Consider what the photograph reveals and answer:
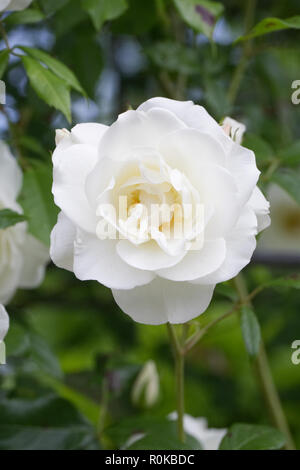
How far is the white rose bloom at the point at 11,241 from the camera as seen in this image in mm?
661

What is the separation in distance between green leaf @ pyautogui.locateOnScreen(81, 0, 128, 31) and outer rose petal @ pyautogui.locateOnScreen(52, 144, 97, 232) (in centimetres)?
24

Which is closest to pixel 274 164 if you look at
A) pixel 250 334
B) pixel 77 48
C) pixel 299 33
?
pixel 250 334

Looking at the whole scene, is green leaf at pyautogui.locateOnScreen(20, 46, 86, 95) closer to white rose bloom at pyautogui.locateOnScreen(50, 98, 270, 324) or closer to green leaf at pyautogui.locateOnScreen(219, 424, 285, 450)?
white rose bloom at pyautogui.locateOnScreen(50, 98, 270, 324)

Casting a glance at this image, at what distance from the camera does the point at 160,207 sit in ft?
1.56

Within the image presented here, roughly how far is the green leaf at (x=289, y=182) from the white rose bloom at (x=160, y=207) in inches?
7.9

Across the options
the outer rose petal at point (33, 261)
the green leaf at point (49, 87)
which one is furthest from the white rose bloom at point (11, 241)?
the green leaf at point (49, 87)

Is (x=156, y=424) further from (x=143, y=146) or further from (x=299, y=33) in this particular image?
(x=299, y=33)

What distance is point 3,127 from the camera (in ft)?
3.12

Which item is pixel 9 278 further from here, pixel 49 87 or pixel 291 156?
pixel 291 156

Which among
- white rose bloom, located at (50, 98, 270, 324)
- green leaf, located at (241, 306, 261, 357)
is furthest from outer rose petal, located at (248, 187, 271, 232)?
green leaf, located at (241, 306, 261, 357)

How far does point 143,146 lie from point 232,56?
2.19 feet

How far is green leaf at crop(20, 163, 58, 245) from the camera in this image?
0.62 m

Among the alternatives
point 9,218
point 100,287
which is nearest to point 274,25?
point 9,218

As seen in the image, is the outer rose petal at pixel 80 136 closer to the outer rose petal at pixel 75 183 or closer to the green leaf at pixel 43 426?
the outer rose petal at pixel 75 183
